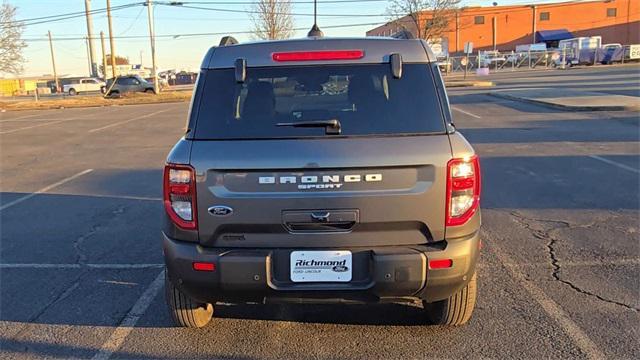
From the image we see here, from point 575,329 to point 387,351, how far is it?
1281mm

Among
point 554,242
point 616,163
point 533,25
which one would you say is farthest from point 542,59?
point 554,242

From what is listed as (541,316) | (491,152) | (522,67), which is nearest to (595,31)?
(522,67)

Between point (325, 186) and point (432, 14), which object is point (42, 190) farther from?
point (432, 14)

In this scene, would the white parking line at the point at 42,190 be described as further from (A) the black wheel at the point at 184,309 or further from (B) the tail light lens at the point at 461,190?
(B) the tail light lens at the point at 461,190

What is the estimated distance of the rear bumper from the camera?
2.99 m

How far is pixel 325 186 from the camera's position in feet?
9.66

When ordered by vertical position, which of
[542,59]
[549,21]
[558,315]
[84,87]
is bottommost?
[558,315]

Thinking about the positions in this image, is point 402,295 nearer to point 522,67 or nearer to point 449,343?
point 449,343

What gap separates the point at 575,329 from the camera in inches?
141

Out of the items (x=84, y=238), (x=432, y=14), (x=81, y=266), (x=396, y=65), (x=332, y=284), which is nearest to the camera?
(x=332, y=284)

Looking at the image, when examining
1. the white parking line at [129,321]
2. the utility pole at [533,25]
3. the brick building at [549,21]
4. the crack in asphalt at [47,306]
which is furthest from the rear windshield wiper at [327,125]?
the utility pole at [533,25]

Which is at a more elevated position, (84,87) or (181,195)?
(84,87)

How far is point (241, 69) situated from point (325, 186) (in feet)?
2.89

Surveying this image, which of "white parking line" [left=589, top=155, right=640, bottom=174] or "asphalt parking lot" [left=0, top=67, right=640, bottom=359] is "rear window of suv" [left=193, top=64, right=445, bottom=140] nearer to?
"asphalt parking lot" [left=0, top=67, right=640, bottom=359]
